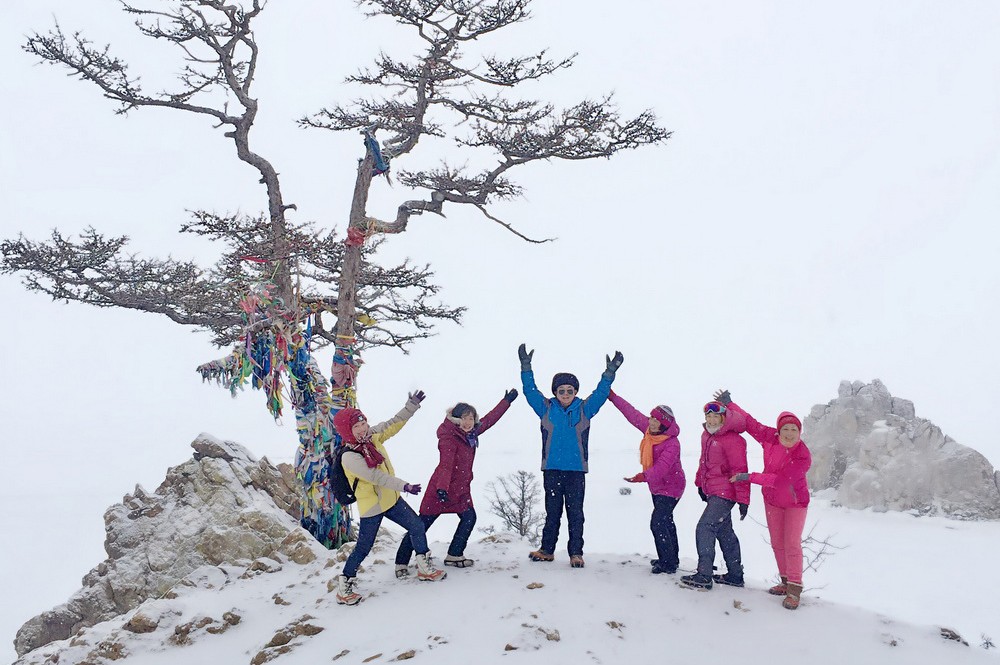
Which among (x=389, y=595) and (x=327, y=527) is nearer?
(x=389, y=595)

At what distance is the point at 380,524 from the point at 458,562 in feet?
3.24

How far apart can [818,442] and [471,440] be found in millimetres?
18008

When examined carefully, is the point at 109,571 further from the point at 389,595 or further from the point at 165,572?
the point at 389,595

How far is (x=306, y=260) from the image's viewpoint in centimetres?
1030

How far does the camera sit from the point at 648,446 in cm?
670

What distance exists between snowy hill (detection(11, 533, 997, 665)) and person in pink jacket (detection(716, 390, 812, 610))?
0.84 feet

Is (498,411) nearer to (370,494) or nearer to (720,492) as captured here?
(370,494)

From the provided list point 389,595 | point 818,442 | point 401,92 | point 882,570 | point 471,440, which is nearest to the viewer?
point 389,595

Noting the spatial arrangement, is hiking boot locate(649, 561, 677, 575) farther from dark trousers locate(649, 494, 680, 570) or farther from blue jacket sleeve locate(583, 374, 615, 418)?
blue jacket sleeve locate(583, 374, 615, 418)

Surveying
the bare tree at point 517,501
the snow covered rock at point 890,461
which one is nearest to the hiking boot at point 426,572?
the bare tree at point 517,501

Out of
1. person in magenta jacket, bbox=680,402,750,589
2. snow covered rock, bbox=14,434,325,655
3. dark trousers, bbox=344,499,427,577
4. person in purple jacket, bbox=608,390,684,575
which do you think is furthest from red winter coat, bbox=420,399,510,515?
snow covered rock, bbox=14,434,325,655

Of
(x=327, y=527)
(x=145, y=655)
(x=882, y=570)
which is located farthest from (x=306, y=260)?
(x=882, y=570)

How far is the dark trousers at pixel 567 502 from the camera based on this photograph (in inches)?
261

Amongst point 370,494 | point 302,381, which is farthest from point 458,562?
point 302,381
